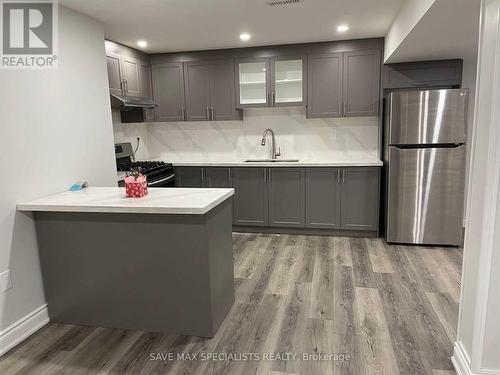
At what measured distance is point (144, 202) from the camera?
2.32m

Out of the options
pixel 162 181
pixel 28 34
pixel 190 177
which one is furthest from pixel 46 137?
pixel 190 177

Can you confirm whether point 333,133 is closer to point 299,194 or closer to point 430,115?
point 299,194

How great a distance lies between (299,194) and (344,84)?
144 cm

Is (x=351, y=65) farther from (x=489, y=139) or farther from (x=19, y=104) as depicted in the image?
(x=19, y=104)

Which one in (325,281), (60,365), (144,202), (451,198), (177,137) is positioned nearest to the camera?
(60,365)

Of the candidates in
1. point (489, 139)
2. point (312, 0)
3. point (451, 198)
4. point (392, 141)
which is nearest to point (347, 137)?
point (392, 141)

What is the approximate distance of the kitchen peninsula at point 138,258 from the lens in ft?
7.54

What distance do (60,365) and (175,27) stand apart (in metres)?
3.03

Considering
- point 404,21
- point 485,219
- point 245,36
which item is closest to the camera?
point 485,219

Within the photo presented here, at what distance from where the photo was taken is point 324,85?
444 centimetres

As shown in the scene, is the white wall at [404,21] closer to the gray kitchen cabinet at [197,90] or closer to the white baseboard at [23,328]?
the gray kitchen cabinet at [197,90]

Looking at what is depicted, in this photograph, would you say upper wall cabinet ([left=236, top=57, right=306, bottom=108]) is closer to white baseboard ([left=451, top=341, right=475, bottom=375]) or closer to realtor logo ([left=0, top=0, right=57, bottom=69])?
realtor logo ([left=0, top=0, right=57, bottom=69])

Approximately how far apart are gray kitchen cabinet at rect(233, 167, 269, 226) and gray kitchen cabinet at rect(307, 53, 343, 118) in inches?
39.8

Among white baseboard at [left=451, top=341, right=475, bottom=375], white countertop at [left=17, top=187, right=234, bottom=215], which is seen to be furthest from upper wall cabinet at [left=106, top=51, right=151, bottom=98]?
white baseboard at [left=451, top=341, right=475, bottom=375]
